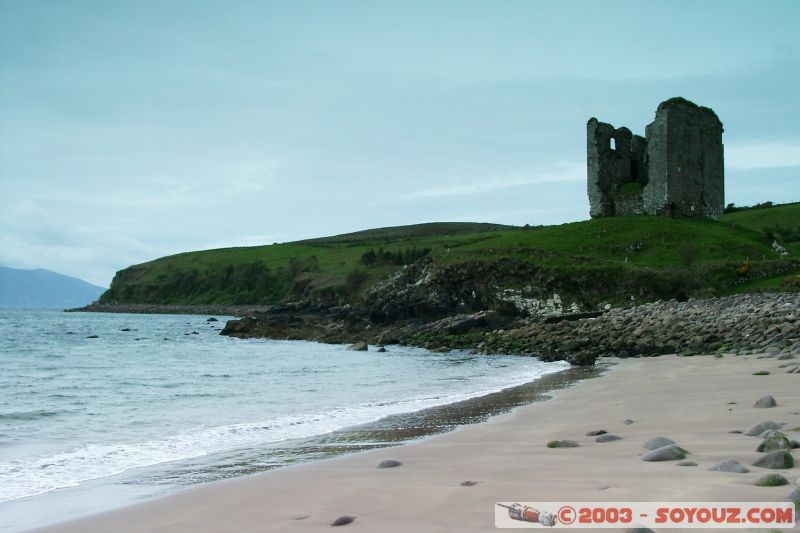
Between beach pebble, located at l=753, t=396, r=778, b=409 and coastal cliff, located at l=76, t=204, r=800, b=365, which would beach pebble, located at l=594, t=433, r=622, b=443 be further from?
coastal cliff, located at l=76, t=204, r=800, b=365

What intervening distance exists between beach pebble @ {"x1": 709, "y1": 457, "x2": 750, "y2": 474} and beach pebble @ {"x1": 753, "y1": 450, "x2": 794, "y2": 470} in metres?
0.15

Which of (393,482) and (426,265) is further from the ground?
(426,265)

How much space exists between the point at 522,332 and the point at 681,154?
99.3ft

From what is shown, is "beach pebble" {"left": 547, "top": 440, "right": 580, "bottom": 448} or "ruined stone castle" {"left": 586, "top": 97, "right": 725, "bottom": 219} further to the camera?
"ruined stone castle" {"left": 586, "top": 97, "right": 725, "bottom": 219}

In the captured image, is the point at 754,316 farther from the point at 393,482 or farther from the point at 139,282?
the point at 139,282

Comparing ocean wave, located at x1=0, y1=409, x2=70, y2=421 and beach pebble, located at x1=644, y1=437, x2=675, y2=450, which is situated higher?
beach pebble, located at x1=644, y1=437, x2=675, y2=450

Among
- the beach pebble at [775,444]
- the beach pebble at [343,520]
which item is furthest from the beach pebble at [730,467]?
the beach pebble at [343,520]

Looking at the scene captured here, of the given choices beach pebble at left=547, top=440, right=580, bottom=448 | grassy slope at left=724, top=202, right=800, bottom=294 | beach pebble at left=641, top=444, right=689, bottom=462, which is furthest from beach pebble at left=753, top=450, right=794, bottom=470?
grassy slope at left=724, top=202, right=800, bottom=294

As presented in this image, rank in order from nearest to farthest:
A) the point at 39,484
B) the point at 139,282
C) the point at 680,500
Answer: the point at 680,500
the point at 39,484
the point at 139,282

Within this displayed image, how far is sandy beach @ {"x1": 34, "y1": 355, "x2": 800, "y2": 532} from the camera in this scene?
514 centimetres

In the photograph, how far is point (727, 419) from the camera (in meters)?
8.63

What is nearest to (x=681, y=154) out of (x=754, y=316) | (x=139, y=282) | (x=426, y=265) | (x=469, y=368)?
(x=426, y=265)

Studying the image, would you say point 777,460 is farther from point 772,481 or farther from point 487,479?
point 487,479

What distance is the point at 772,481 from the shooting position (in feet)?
16.0
